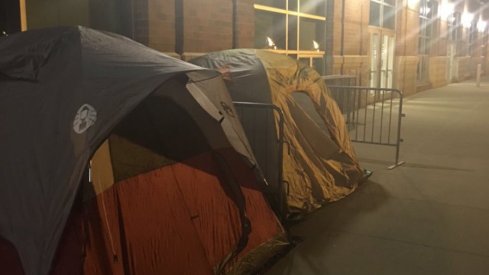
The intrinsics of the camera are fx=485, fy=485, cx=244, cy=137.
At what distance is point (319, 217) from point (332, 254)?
2.67 ft

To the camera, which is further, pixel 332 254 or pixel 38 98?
pixel 332 254

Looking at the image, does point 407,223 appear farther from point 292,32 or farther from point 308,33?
point 308,33

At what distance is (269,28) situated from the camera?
932 centimetres

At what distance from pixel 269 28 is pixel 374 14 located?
6.42 metres

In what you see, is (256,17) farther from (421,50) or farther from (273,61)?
(421,50)

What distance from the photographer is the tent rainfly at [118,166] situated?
96.9 inches

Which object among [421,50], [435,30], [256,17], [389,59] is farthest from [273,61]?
[435,30]

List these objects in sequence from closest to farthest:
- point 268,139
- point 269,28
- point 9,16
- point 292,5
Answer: point 268,139 < point 9,16 < point 269,28 < point 292,5

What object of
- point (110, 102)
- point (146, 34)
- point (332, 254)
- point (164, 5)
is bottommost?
point (332, 254)

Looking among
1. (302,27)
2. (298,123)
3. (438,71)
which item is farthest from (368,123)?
(438,71)

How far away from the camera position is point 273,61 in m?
5.06

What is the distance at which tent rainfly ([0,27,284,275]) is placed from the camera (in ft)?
8.07

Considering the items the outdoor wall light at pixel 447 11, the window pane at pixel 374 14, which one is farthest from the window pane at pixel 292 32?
the outdoor wall light at pixel 447 11

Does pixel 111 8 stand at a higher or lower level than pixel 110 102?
higher
